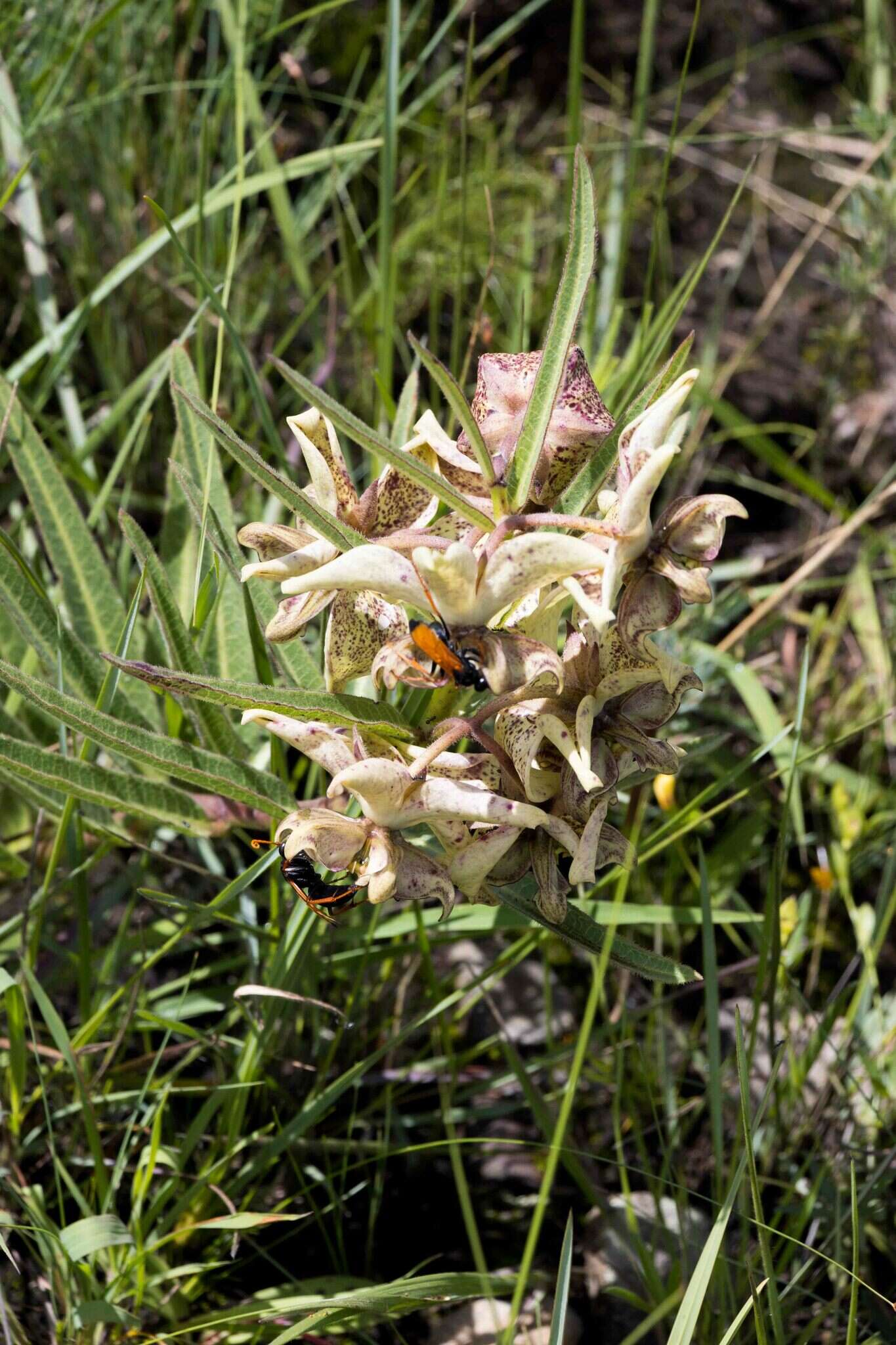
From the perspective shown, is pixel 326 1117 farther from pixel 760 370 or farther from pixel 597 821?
pixel 760 370

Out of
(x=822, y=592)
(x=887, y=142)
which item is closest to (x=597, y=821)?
(x=822, y=592)

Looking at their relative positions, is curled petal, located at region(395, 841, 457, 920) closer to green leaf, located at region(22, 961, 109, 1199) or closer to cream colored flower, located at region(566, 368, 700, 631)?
cream colored flower, located at region(566, 368, 700, 631)

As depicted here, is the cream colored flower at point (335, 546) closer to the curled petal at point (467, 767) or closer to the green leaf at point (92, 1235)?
the curled petal at point (467, 767)

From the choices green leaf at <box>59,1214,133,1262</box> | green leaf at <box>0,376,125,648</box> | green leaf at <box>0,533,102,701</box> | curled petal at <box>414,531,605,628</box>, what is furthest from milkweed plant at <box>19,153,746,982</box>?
green leaf at <box>59,1214,133,1262</box>

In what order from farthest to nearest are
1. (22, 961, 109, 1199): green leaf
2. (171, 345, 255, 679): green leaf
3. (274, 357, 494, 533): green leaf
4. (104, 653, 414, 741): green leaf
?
(171, 345, 255, 679): green leaf
(22, 961, 109, 1199): green leaf
(104, 653, 414, 741): green leaf
(274, 357, 494, 533): green leaf

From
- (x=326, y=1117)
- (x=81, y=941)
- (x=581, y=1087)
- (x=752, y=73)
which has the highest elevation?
(x=752, y=73)

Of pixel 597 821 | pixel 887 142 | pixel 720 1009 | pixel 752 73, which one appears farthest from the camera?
pixel 752 73
